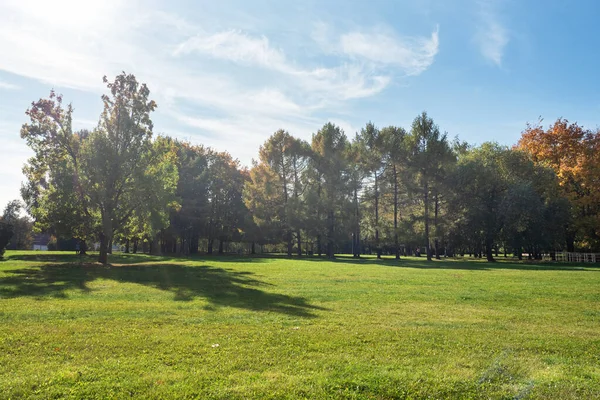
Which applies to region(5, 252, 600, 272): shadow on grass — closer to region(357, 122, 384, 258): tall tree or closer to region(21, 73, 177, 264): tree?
region(21, 73, 177, 264): tree

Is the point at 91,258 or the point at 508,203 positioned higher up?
the point at 508,203

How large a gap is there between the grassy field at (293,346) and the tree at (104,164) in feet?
52.5

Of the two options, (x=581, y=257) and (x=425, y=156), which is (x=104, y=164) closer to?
(x=425, y=156)

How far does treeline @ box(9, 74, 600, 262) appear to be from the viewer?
1190 inches

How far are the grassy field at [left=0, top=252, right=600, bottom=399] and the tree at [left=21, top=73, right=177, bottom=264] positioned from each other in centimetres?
1601

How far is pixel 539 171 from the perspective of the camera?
2032 inches

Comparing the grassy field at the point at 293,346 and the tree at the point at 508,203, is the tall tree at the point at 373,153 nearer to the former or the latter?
the tree at the point at 508,203

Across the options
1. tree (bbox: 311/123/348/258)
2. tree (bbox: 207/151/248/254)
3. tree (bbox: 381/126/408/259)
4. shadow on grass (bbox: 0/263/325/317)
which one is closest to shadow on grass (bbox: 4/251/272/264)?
tree (bbox: 311/123/348/258)

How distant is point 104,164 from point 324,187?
102ft

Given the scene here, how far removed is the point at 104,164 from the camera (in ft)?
93.7

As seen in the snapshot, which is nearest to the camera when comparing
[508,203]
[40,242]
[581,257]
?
[508,203]

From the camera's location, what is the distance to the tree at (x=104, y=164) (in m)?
28.7

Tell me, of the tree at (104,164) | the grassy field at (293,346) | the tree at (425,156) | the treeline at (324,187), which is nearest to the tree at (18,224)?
the treeline at (324,187)

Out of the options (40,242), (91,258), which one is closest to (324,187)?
(91,258)
